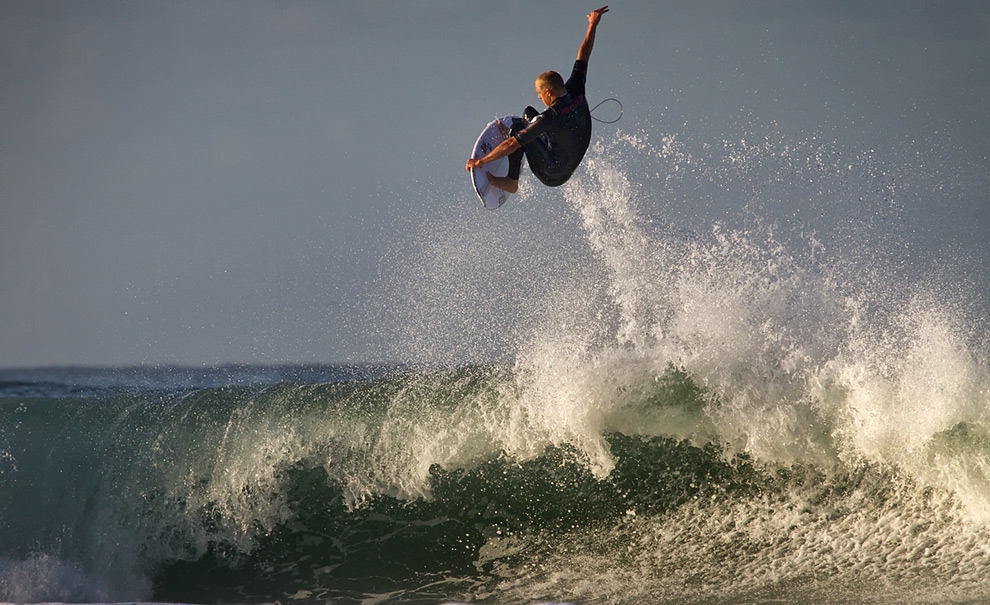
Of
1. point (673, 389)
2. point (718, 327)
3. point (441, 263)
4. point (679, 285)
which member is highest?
point (441, 263)

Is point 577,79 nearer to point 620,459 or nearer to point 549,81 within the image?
point 549,81

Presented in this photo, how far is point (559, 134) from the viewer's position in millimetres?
4996

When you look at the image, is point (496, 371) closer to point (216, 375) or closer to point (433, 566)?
point (433, 566)

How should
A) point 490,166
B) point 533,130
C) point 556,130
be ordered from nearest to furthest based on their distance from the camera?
point 533,130 < point 556,130 < point 490,166

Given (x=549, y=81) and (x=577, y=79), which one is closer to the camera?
(x=549, y=81)

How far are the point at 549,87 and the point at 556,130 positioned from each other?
0.89ft

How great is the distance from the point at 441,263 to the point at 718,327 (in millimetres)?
3176

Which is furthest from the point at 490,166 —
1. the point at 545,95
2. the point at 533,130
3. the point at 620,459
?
the point at 620,459

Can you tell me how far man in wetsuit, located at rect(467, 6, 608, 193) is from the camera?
16.1 feet

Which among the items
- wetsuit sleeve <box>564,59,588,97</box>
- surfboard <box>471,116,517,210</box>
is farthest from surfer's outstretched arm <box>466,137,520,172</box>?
wetsuit sleeve <box>564,59,588,97</box>

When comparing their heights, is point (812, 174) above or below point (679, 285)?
above

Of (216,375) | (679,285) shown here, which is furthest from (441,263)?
(216,375)

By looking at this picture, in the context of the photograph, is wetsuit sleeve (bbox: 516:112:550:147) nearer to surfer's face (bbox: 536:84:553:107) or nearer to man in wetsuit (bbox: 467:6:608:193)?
man in wetsuit (bbox: 467:6:608:193)

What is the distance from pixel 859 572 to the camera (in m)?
4.20
